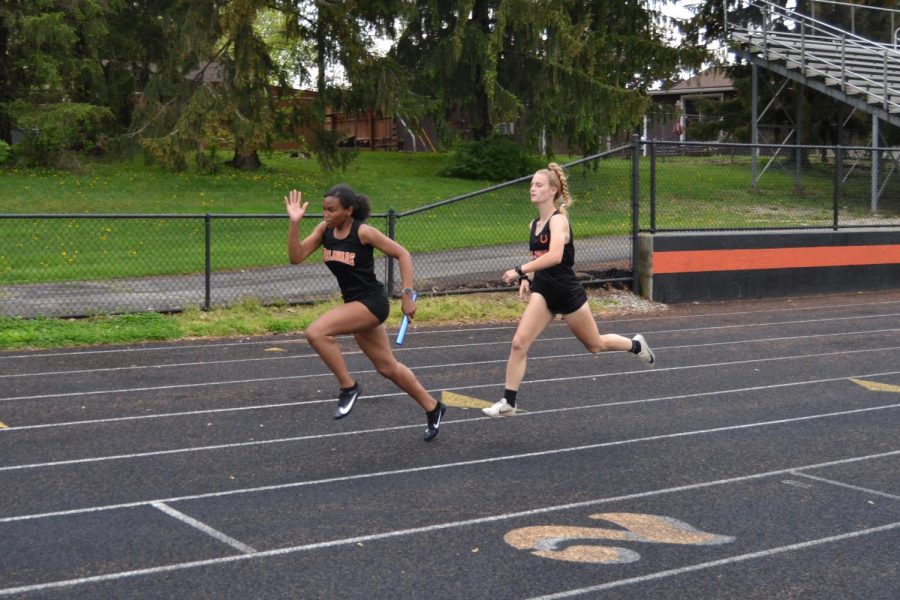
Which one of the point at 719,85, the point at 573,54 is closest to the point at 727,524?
the point at 573,54

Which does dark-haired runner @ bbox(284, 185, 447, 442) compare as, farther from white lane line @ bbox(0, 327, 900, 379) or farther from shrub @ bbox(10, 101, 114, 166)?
shrub @ bbox(10, 101, 114, 166)

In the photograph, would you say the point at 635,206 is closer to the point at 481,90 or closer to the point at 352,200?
the point at 352,200

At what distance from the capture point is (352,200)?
306 inches

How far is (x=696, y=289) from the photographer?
1764 cm

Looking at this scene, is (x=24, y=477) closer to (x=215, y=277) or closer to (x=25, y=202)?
(x=215, y=277)

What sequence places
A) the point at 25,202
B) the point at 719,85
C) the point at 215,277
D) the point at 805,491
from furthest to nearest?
the point at 719,85 → the point at 25,202 → the point at 215,277 → the point at 805,491

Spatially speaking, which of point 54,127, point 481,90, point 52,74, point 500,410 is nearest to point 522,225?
point 500,410

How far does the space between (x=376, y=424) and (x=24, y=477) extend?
2.70m

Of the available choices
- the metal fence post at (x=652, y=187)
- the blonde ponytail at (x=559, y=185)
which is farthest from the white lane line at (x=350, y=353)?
the blonde ponytail at (x=559, y=185)

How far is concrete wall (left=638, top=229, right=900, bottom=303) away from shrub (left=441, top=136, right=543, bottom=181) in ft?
47.2

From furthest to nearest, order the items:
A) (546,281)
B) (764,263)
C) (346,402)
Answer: (764,263) < (546,281) < (346,402)

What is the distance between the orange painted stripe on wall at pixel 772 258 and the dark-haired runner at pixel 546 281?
348 inches

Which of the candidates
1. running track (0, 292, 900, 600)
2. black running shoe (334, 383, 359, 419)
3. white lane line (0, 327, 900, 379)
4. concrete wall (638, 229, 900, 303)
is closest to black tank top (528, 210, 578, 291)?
running track (0, 292, 900, 600)

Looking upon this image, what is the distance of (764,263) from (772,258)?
0.18 metres
